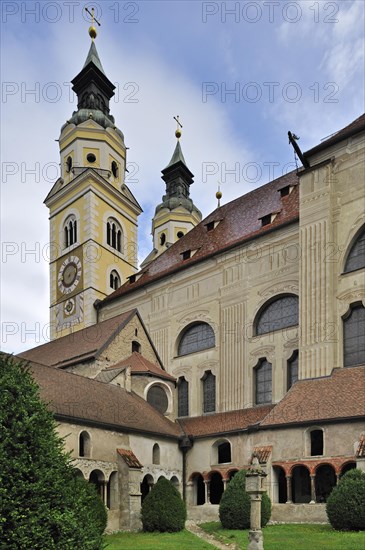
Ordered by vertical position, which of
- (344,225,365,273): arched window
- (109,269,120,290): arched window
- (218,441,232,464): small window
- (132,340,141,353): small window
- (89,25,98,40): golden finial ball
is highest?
(89,25,98,40): golden finial ball

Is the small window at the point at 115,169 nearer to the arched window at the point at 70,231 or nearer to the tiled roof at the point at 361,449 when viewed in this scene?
the arched window at the point at 70,231

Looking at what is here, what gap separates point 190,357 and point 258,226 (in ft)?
27.1

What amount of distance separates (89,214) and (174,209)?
21.2 metres

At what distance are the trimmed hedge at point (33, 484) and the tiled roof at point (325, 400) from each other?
13259 mm

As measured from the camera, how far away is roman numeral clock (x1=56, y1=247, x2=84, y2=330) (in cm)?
4700

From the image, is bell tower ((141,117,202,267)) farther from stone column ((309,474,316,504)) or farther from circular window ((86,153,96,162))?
stone column ((309,474,316,504))

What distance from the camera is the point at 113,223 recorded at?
5184 cm

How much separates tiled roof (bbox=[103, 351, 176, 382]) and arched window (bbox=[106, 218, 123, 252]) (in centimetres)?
1770

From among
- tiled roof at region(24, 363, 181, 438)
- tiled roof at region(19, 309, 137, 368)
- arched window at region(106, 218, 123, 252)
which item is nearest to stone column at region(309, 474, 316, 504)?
tiled roof at region(24, 363, 181, 438)

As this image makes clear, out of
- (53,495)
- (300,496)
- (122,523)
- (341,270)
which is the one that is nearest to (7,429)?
(53,495)

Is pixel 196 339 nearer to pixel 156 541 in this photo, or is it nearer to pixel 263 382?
pixel 263 382

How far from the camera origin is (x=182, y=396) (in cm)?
3625

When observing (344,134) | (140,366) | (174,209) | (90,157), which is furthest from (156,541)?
(174,209)

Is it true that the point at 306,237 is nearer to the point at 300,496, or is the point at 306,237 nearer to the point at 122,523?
the point at 300,496
